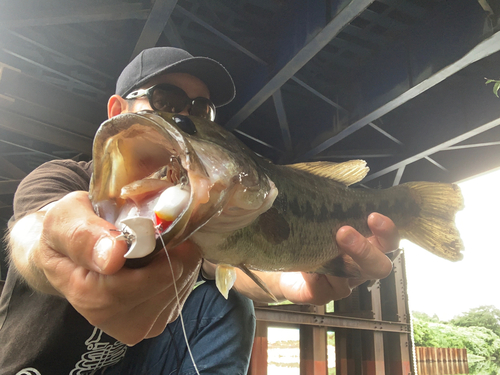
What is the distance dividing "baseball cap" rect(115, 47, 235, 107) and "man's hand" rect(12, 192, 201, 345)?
1.47 m

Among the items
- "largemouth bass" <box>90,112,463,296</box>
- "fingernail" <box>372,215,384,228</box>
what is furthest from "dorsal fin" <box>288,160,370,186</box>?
"fingernail" <box>372,215,384,228</box>

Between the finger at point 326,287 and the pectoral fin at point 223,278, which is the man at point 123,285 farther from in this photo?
the pectoral fin at point 223,278

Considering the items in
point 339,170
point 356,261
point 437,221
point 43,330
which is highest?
point 339,170

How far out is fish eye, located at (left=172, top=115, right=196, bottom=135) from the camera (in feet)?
3.22

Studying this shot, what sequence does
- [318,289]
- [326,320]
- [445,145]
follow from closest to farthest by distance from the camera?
[318,289], [445,145], [326,320]

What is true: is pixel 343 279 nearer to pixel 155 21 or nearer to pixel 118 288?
pixel 118 288

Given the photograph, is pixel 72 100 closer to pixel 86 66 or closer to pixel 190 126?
pixel 86 66

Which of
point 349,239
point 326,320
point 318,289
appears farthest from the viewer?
point 326,320

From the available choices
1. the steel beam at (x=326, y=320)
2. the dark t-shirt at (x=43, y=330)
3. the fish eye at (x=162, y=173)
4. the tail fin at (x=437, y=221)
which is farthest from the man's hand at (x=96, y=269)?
the steel beam at (x=326, y=320)

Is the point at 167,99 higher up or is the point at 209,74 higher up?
the point at 209,74

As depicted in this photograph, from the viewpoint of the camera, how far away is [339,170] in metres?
2.09

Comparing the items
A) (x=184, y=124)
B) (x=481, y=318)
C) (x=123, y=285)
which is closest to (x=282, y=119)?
(x=184, y=124)

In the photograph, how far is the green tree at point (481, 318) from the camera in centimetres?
1906

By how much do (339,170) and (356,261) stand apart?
0.57m
